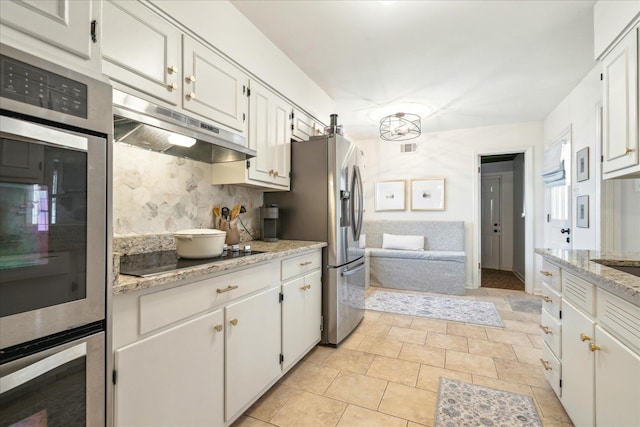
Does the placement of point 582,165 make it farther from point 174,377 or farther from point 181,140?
point 174,377

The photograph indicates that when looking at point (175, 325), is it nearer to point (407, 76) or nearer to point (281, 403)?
point (281, 403)

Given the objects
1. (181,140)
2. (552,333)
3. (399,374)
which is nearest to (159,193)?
(181,140)

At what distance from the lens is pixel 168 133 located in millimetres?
1564

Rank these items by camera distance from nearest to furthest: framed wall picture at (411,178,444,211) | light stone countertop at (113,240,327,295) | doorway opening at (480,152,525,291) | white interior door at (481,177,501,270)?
light stone countertop at (113,240,327,295), framed wall picture at (411,178,444,211), doorway opening at (480,152,525,291), white interior door at (481,177,501,270)

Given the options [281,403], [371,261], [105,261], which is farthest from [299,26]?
[371,261]

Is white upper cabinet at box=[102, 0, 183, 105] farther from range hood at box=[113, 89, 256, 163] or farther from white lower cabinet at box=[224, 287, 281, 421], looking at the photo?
white lower cabinet at box=[224, 287, 281, 421]

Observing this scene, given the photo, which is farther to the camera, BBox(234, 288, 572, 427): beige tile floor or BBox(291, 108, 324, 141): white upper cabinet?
BBox(291, 108, 324, 141): white upper cabinet

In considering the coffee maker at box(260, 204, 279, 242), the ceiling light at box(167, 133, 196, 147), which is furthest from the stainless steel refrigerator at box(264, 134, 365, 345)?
the ceiling light at box(167, 133, 196, 147)

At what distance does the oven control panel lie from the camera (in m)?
0.71

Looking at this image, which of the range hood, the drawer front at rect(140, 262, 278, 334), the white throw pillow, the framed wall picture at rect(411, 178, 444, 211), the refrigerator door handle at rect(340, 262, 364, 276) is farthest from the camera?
the framed wall picture at rect(411, 178, 444, 211)

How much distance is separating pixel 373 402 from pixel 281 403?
1.86 ft

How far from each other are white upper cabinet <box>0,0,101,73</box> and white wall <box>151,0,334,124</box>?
691 millimetres

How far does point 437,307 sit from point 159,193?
338cm

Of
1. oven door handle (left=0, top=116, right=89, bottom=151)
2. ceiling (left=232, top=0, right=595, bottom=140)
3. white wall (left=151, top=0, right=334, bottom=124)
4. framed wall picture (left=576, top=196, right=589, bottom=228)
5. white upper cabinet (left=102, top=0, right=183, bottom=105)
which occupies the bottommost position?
framed wall picture (left=576, top=196, right=589, bottom=228)
